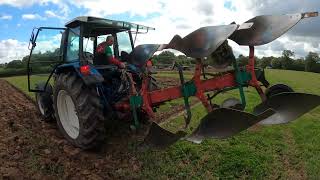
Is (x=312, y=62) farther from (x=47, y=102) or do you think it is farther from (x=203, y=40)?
(x=203, y=40)

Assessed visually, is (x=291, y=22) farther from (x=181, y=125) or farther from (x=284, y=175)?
(x=181, y=125)

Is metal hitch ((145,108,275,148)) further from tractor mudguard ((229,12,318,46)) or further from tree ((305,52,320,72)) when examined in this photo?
tree ((305,52,320,72))

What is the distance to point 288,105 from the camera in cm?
586

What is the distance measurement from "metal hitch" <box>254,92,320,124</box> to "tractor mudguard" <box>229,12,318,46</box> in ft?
2.66

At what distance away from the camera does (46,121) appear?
30.5 ft

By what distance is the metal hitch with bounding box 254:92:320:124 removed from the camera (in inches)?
225

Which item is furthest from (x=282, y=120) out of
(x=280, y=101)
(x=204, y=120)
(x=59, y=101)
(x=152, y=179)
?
(x=59, y=101)

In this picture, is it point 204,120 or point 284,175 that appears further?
point 284,175

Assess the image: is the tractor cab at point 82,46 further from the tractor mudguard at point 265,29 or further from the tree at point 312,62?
the tree at point 312,62

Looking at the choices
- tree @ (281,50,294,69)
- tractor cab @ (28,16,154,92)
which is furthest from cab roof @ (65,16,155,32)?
tree @ (281,50,294,69)

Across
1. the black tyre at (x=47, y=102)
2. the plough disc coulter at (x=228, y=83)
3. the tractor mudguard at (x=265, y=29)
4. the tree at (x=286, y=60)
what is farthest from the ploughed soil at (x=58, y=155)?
the tree at (x=286, y=60)

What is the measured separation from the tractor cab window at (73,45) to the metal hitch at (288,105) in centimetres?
342

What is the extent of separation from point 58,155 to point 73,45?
206 centimetres

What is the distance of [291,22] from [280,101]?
1.08 metres
